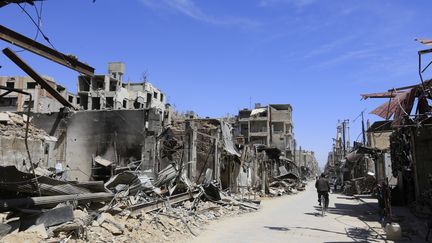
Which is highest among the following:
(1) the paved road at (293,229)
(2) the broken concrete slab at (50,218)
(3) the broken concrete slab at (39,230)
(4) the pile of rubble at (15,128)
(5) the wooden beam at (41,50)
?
(5) the wooden beam at (41,50)

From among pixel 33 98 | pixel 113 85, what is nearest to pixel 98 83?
pixel 113 85

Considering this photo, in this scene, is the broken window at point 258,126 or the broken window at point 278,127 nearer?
the broken window at point 258,126

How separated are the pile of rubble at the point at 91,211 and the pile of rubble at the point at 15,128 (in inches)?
343

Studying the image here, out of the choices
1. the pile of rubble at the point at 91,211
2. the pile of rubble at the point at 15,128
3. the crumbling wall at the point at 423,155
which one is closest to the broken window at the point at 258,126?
the pile of rubble at the point at 15,128

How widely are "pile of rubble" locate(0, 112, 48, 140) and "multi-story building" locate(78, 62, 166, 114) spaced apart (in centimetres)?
4221

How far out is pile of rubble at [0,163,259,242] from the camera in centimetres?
845

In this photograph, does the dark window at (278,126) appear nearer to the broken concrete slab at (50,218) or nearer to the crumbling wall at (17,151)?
the crumbling wall at (17,151)

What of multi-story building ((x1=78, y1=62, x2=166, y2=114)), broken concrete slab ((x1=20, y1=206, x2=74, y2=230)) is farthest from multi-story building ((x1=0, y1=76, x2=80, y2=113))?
broken concrete slab ((x1=20, y1=206, x2=74, y2=230))

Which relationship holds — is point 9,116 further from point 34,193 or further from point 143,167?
point 34,193

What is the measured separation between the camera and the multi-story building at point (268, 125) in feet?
291

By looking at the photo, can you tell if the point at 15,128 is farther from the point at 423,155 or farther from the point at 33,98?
the point at 33,98

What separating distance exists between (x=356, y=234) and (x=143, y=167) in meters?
11.4

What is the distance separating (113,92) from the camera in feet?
233

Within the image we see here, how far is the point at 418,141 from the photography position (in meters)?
17.0
